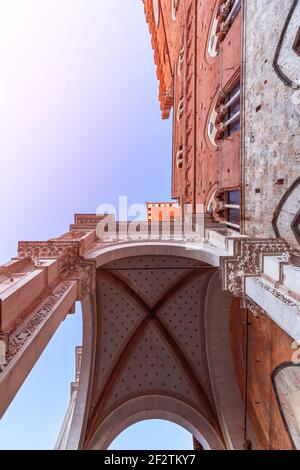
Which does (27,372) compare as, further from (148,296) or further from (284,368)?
(148,296)

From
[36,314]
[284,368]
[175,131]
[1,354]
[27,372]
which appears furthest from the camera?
[175,131]

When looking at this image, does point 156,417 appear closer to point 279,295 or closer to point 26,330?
point 279,295

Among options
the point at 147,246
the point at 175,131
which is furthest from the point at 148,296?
the point at 175,131

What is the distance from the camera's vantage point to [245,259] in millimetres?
6059

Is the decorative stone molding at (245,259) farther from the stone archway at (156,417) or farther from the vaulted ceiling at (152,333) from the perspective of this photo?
the stone archway at (156,417)

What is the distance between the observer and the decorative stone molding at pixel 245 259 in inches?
233

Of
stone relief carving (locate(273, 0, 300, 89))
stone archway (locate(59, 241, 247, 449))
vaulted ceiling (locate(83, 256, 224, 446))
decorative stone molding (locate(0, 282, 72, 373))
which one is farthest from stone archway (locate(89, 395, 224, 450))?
stone relief carving (locate(273, 0, 300, 89))

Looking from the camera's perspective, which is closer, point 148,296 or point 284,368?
point 284,368

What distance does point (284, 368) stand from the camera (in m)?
7.32

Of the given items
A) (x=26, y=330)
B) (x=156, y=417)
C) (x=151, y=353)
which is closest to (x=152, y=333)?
(x=151, y=353)

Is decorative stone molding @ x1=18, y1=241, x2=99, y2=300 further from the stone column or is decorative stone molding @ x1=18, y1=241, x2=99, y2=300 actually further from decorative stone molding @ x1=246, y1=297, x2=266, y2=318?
decorative stone molding @ x1=246, y1=297, x2=266, y2=318

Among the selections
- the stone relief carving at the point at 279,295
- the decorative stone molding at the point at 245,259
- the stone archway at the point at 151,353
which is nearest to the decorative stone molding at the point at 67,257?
the stone archway at the point at 151,353

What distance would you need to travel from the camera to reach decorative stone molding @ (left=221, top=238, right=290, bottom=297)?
19.4ft
